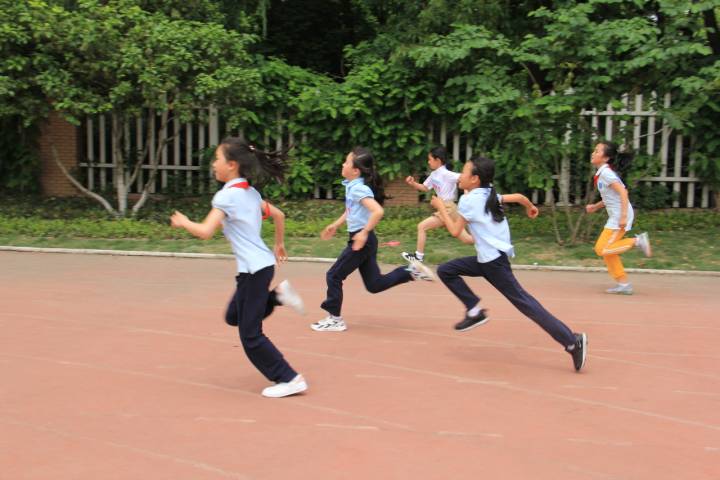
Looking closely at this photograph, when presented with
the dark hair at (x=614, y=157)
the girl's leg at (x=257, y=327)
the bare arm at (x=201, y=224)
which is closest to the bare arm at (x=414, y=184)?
the dark hair at (x=614, y=157)

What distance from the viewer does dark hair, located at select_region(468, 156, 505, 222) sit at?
20.4 feet

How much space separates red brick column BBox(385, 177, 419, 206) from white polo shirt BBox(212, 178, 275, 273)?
9.62m

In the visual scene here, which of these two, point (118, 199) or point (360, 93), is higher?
point (360, 93)

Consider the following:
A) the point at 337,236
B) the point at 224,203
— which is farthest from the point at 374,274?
the point at 337,236

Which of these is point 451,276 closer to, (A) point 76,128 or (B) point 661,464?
(B) point 661,464

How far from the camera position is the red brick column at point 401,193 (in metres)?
14.8

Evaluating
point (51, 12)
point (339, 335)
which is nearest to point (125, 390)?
point (339, 335)

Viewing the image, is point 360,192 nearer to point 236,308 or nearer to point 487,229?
point 487,229

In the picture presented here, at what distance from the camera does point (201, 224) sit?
4887mm

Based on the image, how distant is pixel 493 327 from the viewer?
284 inches

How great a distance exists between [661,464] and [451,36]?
930 cm

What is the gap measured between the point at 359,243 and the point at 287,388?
1858mm

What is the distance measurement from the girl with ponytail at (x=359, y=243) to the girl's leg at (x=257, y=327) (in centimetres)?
168

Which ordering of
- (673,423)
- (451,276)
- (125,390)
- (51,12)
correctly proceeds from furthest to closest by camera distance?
(51,12) < (451,276) < (125,390) < (673,423)
